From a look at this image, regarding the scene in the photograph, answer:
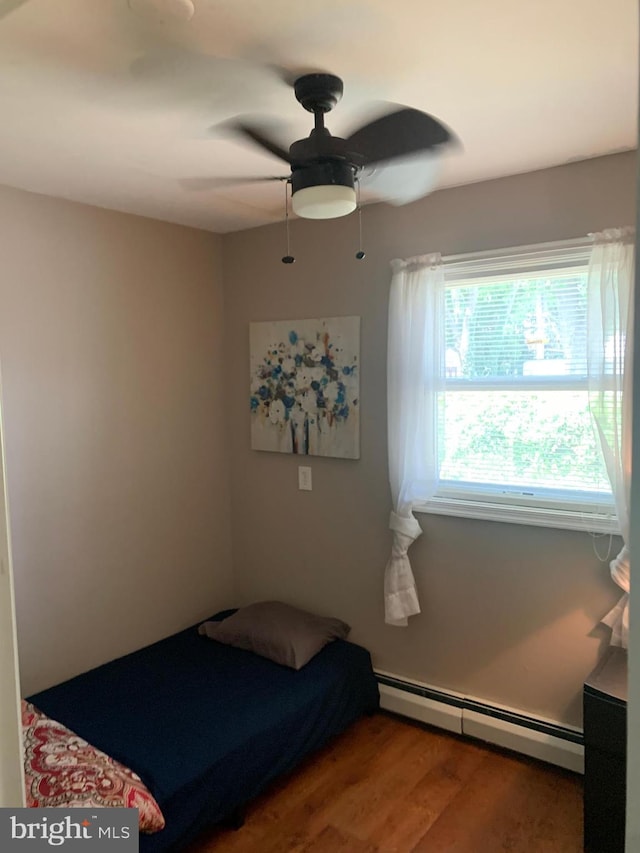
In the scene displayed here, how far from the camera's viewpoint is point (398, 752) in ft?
9.21

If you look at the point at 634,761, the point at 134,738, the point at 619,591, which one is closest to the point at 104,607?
the point at 134,738

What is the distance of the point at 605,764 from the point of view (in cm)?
211

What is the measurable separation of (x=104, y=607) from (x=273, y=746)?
1.11 meters

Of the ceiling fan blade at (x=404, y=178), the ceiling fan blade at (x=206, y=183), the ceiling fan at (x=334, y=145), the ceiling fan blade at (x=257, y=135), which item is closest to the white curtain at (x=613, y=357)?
the ceiling fan blade at (x=404, y=178)

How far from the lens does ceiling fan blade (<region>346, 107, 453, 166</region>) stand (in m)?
1.68

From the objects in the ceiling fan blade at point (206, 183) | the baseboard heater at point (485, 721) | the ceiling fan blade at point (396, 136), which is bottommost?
the baseboard heater at point (485, 721)

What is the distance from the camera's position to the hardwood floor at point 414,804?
7.47 feet

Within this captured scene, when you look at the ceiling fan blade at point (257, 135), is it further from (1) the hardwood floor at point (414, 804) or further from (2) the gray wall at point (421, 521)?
(1) the hardwood floor at point (414, 804)

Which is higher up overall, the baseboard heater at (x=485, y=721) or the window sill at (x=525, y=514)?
the window sill at (x=525, y=514)

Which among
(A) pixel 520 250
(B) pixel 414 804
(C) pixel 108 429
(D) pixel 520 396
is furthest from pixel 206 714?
(A) pixel 520 250

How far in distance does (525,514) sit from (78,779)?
1.90 meters

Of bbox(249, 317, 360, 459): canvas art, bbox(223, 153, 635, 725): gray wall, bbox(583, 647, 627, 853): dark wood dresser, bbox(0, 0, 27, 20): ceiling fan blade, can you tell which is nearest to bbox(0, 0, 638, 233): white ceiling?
bbox(0, 0, 27, 20): ceiling fan blade

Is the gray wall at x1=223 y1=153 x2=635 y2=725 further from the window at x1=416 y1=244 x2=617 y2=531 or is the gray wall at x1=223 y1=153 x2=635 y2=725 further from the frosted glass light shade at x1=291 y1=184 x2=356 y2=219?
the frosted glass light shade at x1=291 y1=184 x2=356 y2=219

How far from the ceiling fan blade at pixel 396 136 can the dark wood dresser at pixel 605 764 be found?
1.82 metres
